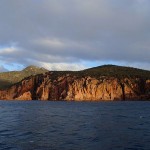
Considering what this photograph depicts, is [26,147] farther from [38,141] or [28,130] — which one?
[28,130]

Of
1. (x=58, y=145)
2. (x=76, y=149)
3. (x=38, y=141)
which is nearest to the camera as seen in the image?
(x=76, y=149)

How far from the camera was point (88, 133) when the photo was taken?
5719cm

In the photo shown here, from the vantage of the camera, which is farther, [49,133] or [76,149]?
[49,133]

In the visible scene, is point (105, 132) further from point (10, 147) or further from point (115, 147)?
point (10, 147)

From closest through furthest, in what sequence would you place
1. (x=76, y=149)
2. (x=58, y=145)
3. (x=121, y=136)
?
(x=76, y=149) < (x=58, y=145) < (x=121, y=136)

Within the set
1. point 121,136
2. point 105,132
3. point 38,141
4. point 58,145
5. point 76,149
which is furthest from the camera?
point 105,132

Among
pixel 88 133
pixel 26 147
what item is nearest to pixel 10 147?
pixel 26 147

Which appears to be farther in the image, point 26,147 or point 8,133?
point 8,133

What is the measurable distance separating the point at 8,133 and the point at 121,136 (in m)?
19.8

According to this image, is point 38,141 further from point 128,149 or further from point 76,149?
point 128,149

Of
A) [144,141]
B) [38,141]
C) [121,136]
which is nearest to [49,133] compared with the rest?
[38,141]

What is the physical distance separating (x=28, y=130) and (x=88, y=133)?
39.2 feet

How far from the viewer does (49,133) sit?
57219 mm

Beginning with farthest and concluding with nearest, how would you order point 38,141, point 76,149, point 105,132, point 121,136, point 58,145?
1. point 105,132
2. point 121,136
3. point 38,141
4. point 58,145
5. point 76,149
